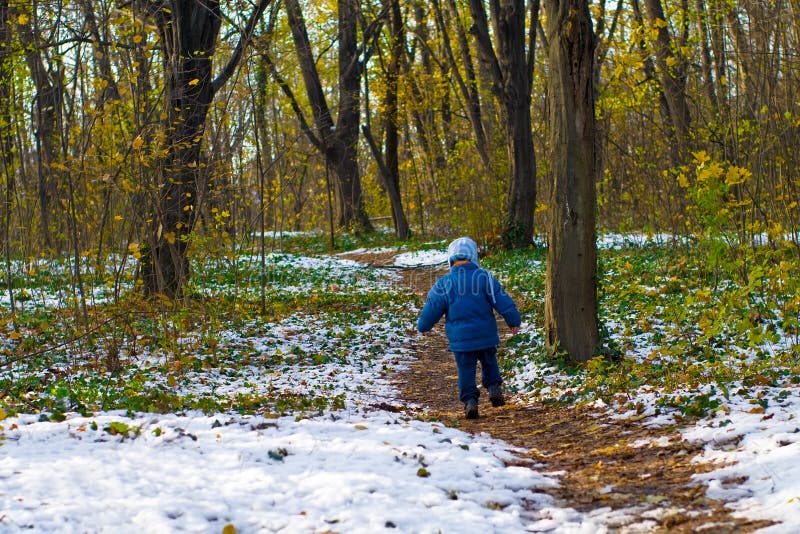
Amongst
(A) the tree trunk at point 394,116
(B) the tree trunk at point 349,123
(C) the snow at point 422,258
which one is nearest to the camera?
(C) the snow at point 422,258

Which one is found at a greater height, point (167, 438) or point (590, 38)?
point (590, 38)

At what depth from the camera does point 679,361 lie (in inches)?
271

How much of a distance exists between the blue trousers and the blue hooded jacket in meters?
0.10

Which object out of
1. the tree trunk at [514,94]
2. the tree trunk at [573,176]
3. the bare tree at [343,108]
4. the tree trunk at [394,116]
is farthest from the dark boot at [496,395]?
the tree trunk at [394,116]

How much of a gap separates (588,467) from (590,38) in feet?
14.5

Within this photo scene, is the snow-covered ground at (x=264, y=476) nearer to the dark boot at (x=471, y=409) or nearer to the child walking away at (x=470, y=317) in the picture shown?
the dark boot at (x=471, y=409)

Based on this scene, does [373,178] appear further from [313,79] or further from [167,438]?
[167,438]

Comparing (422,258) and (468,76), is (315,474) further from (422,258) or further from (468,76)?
(468,76)

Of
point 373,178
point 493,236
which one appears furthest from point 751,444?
point 373,178

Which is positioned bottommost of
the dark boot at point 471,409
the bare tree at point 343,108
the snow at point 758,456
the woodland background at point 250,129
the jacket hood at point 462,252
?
the dark boot at point 471,409

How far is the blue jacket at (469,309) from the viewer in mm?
6758

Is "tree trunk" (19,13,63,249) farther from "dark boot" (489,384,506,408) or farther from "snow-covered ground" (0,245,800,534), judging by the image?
"dark boot" (489,384,506,408)

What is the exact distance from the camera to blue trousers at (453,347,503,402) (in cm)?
671

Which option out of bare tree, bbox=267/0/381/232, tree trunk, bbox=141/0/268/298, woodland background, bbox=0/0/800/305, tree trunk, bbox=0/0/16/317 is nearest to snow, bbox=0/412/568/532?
woodland background, bbox=0/0/800/305
